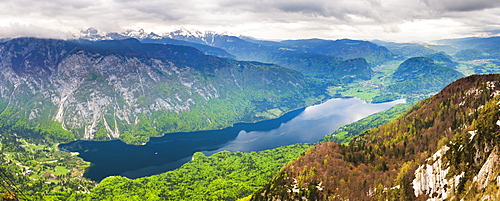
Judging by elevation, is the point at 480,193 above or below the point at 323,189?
above

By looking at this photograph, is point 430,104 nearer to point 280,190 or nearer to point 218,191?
point 280,190

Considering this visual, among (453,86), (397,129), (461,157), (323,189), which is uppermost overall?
(453,86)

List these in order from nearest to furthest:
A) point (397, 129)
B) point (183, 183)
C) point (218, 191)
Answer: point (397, 129)
point (218, 191)
point (183, 183)

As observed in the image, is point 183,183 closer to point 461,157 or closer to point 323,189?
point 323,189

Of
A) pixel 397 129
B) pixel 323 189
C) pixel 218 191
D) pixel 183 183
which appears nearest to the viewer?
pixel 323 189

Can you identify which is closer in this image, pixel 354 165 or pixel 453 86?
pixel 354 165

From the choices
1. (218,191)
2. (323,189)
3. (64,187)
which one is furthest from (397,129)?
(64,187)

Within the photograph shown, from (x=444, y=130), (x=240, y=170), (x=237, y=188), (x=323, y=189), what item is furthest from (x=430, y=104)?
(x=240, y=170)
